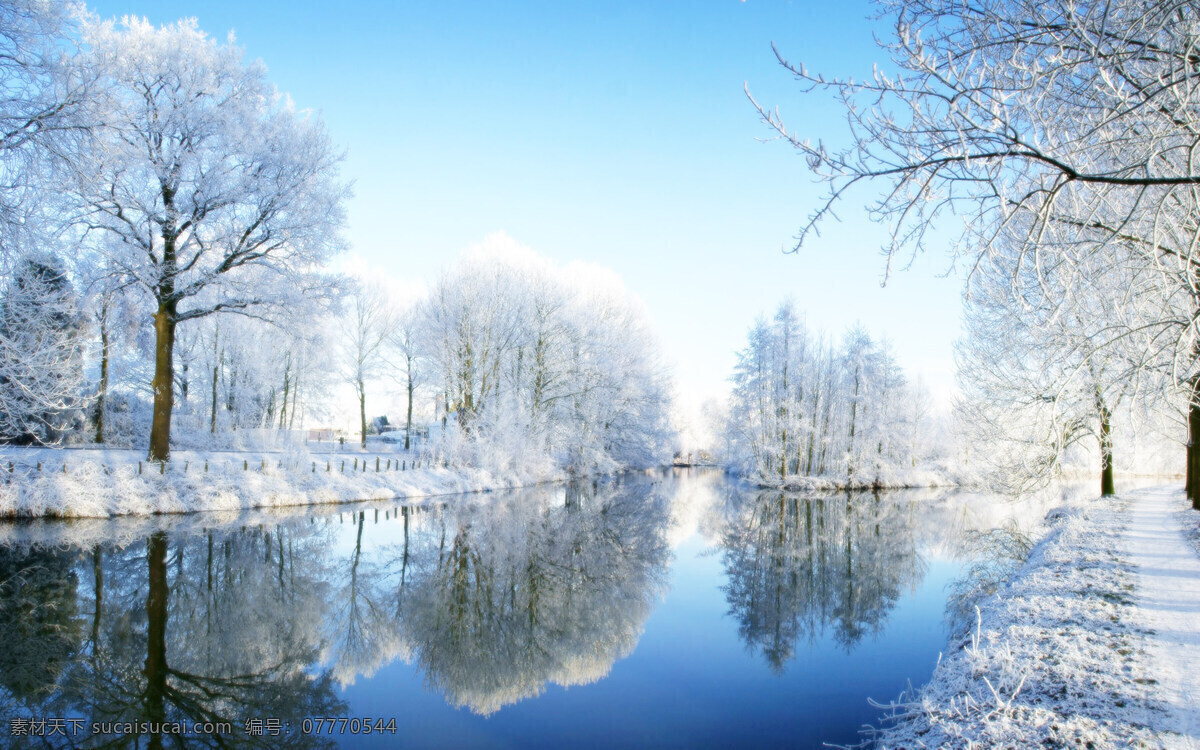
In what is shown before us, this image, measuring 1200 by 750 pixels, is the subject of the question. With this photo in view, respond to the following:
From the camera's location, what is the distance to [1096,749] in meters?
3.25

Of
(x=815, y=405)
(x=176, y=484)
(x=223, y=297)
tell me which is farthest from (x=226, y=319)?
(x=815, y=405)

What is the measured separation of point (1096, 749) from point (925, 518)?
673 inches

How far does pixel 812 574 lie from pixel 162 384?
1560 cm

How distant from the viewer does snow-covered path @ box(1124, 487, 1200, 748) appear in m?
3.73

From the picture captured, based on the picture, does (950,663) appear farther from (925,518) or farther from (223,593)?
(925,518)

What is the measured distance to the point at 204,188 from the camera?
45.7 ft

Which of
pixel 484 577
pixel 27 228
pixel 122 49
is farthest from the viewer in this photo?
pixel 122 49

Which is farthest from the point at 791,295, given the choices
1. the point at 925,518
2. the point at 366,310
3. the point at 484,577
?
the point at 484,577

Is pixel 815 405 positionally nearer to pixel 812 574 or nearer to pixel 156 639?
pixel 812 574

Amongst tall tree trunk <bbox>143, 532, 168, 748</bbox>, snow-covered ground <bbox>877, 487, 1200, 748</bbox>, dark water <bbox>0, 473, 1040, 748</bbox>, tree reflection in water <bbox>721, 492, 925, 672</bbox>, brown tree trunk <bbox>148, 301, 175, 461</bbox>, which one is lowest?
tree reflection in water <bbox>721, 492, 925, 672</bbox>

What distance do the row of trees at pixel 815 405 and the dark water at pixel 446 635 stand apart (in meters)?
16.9

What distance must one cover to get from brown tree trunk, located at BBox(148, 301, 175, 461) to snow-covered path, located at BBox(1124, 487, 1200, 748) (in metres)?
18.2

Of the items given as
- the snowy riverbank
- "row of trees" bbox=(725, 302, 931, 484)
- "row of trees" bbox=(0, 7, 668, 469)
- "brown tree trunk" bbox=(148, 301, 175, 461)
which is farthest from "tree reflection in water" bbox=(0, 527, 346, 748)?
"row of trees" bbox=(725, 302, 931, 484)

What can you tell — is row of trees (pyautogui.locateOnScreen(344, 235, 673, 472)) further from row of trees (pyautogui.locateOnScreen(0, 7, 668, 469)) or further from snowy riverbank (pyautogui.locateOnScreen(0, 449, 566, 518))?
snowy riverbank (pyautogui.locateOnScreen(0, 449, 566, 518))
